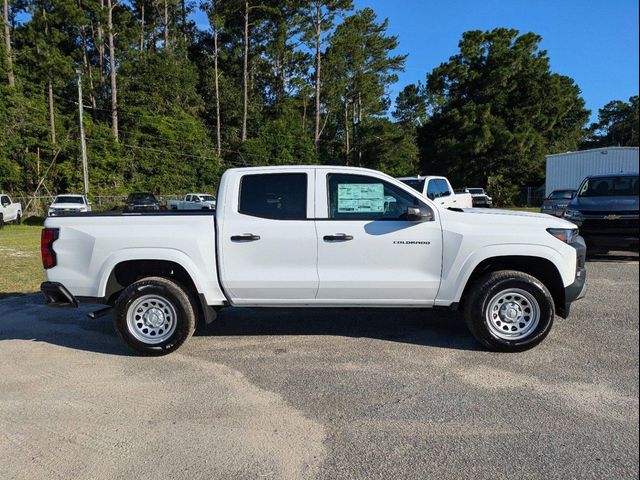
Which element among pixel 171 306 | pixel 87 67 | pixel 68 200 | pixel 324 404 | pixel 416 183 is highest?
pixel 87 67

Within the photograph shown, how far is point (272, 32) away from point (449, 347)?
51713 millimetres

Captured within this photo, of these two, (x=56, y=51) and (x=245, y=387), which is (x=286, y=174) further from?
(x=56, y=51)

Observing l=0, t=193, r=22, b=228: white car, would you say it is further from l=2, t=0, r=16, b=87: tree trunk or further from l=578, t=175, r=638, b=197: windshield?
l=578, t=175, r=638, b=197: windshield

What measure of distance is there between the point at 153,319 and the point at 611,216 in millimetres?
8597

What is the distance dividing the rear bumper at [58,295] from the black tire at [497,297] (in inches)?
158

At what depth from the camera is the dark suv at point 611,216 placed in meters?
9.09

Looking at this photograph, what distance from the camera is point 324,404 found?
12.4 feet

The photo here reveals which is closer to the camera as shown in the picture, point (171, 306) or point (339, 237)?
point (339, 237)

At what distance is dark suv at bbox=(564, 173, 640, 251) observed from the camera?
9094mm

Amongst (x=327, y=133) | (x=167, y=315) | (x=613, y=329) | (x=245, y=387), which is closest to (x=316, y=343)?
(x=245, y=387)

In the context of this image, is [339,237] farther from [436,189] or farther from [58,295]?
[436,189]

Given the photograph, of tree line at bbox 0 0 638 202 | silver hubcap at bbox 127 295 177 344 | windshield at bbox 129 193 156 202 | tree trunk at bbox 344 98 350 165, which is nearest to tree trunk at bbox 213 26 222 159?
tree line at bbox 0 0 638 202

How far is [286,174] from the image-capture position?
509 centimetres

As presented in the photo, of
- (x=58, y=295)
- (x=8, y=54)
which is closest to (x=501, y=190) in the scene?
(x=8, y=54)
